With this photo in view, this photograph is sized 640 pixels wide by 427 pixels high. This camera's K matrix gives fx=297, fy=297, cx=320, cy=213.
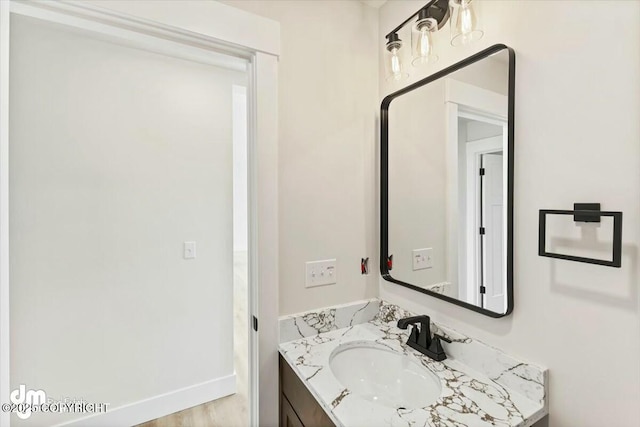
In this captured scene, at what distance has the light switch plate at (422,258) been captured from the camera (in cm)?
126

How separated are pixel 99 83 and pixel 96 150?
40cm

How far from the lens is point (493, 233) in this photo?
1.01 meters

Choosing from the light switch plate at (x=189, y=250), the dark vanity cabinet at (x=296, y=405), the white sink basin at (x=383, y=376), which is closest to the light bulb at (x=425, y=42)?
the white sink basin at (x=383, y=376)

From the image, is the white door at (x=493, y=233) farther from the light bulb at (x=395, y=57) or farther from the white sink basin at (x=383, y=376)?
the light bulb at (x=395, y=57)

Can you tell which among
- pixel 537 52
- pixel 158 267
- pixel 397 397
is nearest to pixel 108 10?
pixel 537 52

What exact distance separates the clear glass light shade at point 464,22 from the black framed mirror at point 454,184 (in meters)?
0.08

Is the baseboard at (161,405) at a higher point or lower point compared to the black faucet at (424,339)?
lower

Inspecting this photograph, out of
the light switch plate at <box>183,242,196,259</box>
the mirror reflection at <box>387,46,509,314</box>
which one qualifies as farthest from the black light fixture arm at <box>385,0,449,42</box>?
the light switch plate at <box>183,242,196,259</box>

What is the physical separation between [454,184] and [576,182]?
1.36 feet

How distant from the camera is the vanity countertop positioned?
2.64 ft

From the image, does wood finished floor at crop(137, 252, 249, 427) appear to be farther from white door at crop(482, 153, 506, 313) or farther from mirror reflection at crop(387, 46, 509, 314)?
white door at crop(482, 153, 506, 313)

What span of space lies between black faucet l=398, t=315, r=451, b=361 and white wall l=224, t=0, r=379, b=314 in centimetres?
34

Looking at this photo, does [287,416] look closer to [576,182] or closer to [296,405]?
[296,405]

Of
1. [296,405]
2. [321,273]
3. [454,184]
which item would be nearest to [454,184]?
[454,184]
